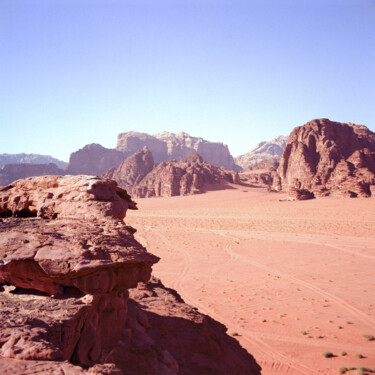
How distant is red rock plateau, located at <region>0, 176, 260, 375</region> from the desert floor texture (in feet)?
8.24

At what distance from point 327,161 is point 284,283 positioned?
1796 inches

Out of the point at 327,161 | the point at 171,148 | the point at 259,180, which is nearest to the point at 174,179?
the point at 259,180

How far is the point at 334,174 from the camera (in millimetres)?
50969

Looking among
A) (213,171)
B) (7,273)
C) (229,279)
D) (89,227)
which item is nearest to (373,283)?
(229,279)

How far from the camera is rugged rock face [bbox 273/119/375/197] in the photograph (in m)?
47.5

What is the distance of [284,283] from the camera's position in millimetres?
12992

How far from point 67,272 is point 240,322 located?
686cm

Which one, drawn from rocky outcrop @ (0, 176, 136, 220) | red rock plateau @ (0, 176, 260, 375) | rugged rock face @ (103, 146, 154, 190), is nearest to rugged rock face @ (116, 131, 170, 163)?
rugged rock face @ (103, 146, 154, 190)

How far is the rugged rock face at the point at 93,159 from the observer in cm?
11573

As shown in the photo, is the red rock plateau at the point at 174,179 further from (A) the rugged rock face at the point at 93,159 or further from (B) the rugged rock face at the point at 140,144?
(B) the rugged rock face at the point at 140,144

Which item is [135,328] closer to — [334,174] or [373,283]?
[373,283]

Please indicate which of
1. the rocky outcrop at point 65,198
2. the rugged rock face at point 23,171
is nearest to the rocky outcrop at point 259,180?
A: the rugged rock face at point 23,171

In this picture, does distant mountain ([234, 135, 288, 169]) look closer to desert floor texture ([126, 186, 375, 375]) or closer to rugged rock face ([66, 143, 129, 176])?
rugged rock face ([66, 143, 129, 176])

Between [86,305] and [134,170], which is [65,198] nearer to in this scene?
[86,305]
